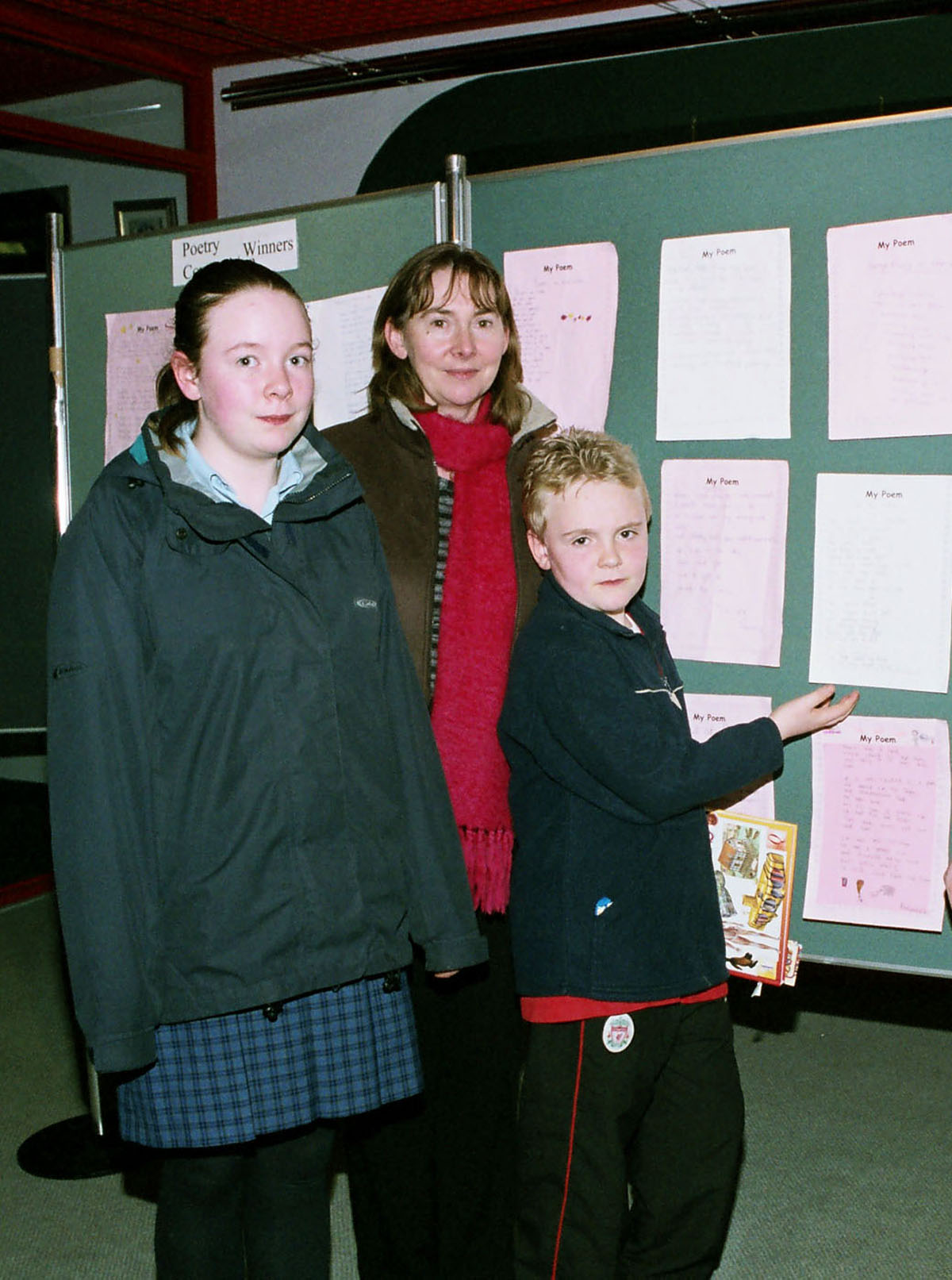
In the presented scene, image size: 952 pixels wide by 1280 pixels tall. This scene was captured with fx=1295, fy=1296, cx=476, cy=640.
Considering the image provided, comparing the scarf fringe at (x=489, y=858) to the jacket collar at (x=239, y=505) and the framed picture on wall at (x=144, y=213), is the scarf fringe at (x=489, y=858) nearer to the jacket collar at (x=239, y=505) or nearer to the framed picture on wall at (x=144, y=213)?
the jacket collar at (x=239, y=505)

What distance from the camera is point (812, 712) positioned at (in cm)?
178

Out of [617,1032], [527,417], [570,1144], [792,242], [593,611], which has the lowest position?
[570,1144]

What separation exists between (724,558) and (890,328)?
0.39 m

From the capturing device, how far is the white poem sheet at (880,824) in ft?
5.91

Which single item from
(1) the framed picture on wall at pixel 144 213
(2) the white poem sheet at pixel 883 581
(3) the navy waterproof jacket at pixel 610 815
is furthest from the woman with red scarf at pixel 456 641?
(1) the framed picture on wall at pixel 144 213

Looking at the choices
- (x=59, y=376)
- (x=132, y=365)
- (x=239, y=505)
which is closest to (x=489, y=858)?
(x=239, y=505)

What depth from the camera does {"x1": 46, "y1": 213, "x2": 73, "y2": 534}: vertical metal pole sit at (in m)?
2.60

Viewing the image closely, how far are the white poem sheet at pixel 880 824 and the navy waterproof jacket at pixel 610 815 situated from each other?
22 centimetres

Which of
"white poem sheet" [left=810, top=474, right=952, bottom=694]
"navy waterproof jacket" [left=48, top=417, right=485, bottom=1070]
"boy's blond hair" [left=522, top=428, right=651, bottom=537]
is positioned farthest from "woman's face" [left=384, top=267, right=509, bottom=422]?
"white poem sheet" [left=810, top=474, right=952, bottom=694]

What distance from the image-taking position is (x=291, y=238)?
2.29 m

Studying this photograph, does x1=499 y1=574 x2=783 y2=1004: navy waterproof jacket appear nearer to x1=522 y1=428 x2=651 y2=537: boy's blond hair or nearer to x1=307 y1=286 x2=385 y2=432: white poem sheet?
x1=522 y1=428 x2=651 y2=537: boy's blond hair

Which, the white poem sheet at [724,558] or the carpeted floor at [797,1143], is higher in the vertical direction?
the white poem sheet at [724,558]

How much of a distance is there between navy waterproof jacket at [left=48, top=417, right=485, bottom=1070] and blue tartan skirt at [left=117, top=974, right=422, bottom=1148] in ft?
0.18

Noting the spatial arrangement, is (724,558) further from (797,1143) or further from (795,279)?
(797,1143)
